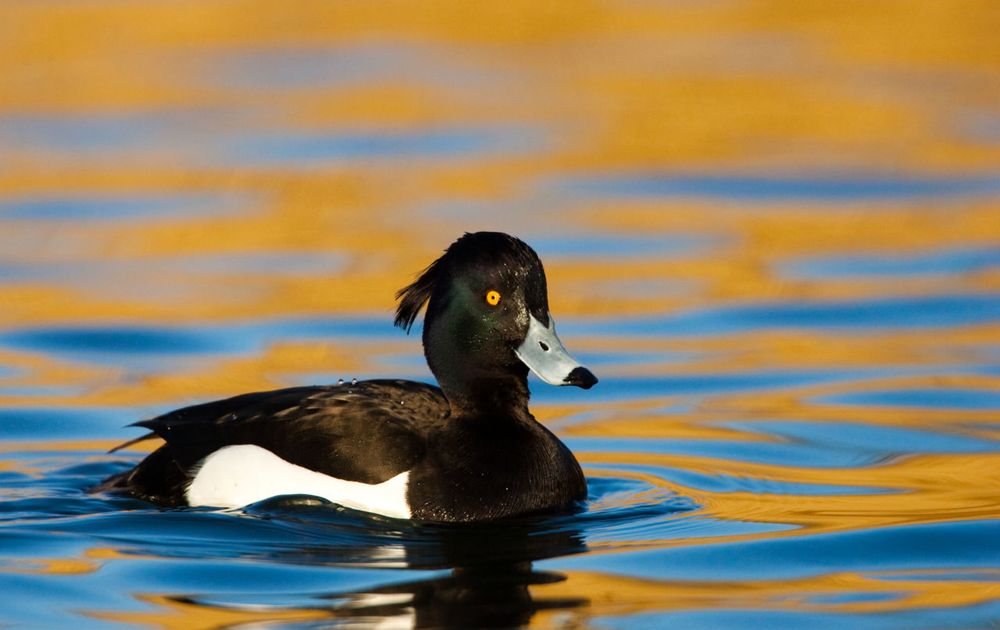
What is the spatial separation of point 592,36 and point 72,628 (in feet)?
52.0

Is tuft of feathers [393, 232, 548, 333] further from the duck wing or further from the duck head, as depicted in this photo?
the duck wing

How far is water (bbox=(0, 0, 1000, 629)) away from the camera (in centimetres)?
664

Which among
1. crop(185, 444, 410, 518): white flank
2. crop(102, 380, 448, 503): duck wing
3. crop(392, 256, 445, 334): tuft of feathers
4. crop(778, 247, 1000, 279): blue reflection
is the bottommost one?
crop(185, 444, 410, 518): white flank

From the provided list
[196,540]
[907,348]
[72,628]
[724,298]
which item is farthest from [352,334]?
[72,628]

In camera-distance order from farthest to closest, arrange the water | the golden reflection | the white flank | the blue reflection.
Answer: the blue reflection
the white flank
the water
the golden reflection

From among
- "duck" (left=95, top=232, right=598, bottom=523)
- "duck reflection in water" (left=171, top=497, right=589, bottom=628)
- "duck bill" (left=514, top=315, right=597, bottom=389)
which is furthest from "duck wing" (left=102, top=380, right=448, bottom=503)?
"duck bill" (left=514, top=315, right=597, bottom=389)

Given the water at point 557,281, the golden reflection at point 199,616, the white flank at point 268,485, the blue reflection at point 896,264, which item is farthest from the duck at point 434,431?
the blue reflection at point 896,264

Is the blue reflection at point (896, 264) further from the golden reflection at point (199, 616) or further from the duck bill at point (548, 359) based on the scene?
the golden reflection at point (199, 616)

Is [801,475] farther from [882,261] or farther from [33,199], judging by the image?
[33,199]

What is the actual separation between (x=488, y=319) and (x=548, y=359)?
0.29 metres

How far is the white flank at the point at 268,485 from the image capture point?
7207mm

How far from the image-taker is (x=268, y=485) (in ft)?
24.2

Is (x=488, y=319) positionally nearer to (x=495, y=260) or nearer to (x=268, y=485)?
(x=495, y=260)

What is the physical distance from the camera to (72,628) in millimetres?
5996
